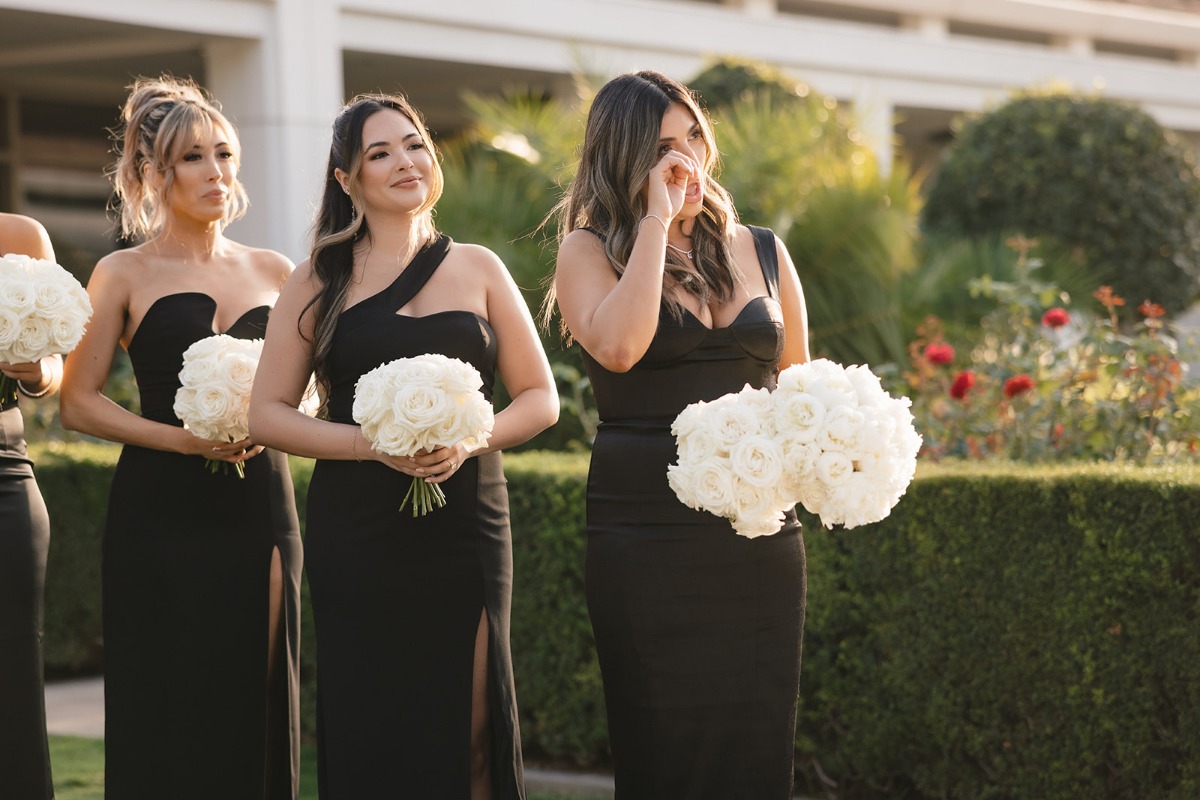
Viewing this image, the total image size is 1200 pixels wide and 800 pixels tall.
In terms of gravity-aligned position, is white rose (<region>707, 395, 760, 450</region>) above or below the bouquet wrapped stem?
above

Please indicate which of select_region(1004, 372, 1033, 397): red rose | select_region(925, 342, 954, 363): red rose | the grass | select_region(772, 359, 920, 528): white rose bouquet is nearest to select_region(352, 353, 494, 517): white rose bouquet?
select_region(772, 359, 920, 528): white rose bouquet

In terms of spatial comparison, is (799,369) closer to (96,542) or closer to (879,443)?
(879,443)

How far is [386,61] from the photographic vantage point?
50.0 feet

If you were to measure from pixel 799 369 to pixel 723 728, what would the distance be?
2.93 feet

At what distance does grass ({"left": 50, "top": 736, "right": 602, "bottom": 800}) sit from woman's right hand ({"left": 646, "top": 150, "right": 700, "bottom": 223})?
3082 mm

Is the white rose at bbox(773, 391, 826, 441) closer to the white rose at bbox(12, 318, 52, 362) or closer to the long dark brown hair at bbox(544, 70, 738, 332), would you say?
the long dark brown hair at bbox(544, 70, 738, 332)

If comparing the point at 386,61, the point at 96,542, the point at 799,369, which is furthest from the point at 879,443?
the point at 386,61

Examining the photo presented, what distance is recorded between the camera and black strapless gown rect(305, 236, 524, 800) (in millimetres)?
3701

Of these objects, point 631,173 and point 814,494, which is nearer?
point 814,494

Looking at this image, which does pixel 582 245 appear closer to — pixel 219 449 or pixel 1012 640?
pixel 219 449

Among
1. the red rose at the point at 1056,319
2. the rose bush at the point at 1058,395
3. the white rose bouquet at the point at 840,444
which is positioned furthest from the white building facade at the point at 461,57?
the white rose bouquet at the point at 840,444

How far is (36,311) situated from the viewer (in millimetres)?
4074

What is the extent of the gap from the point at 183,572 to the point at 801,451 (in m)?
2.17

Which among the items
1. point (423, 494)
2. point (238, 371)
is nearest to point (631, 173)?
point (423, 494)
